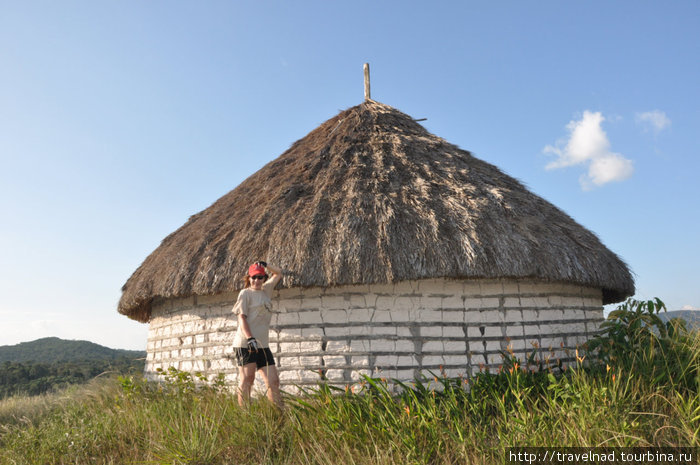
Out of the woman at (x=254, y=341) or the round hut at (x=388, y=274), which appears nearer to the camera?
the woman at (x=254, y=341)

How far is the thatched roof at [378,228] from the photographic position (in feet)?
19.6

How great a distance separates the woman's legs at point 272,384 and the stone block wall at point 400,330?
0.89 meters

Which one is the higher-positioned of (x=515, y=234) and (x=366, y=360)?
(x=515, y=234)

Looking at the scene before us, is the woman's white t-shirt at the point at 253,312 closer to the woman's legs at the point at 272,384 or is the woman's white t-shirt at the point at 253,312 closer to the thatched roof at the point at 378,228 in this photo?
the woman's legs at the point at 272,384

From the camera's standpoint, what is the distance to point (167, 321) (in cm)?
783

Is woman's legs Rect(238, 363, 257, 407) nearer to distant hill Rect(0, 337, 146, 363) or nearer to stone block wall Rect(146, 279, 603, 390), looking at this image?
stone block wall Rect(146, 279, 603, 390)

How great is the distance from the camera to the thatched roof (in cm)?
597

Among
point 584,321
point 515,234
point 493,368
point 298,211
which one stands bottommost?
point 493,368

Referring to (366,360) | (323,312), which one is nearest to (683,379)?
(366,360)

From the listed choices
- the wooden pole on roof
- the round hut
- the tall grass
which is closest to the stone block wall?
the round hut

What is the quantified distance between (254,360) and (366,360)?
1.44 m

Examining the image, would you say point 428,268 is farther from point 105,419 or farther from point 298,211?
point 105,419

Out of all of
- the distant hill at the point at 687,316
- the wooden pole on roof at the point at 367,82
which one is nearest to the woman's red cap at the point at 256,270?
the distant hill at the point at 687,316

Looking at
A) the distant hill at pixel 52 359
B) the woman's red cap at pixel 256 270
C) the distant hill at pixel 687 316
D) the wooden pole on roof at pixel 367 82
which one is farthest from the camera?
the distant hill at pixel 52 359
